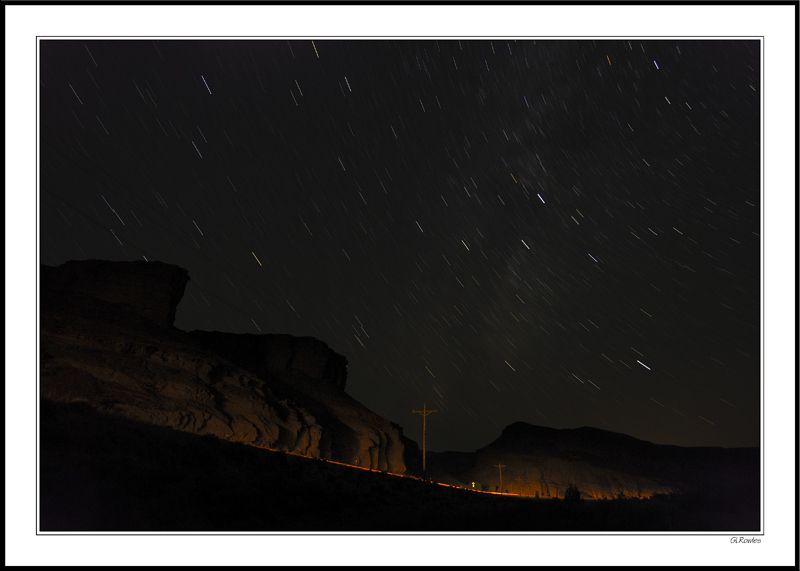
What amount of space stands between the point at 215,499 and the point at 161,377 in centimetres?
3044

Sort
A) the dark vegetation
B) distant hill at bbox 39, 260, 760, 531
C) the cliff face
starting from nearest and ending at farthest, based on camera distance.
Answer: the dark vegetation, distant hill at bbox 39, 260, 760, 531, the cliff face

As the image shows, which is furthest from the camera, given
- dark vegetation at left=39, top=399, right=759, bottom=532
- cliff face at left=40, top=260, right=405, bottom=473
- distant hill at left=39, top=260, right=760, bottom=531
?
cliff face at left=40, top=260, right=405, bottom=473

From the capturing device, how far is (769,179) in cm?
714

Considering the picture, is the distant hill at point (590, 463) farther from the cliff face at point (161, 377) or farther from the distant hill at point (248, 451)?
the cliff face at point (161, 377)

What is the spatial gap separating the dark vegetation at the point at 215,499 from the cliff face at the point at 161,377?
13959mm

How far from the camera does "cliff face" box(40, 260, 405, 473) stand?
3388cm

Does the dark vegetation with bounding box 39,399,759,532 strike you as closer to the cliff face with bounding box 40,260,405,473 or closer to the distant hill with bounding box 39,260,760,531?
the distant hill with bounding box 39,260,760,531

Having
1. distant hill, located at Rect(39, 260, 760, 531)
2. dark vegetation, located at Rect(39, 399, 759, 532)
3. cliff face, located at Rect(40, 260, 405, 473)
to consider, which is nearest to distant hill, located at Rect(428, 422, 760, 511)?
distant hill, located at Rect(39, 260, 760, 531)

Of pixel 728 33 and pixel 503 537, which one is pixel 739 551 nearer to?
pixel 503 537

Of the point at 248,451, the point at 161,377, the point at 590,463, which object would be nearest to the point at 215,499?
the point at 248,451

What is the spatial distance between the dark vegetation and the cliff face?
14.0m

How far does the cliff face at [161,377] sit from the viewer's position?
111 ft

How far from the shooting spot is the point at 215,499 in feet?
36.2

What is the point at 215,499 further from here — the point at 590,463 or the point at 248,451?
the point at 590,463
